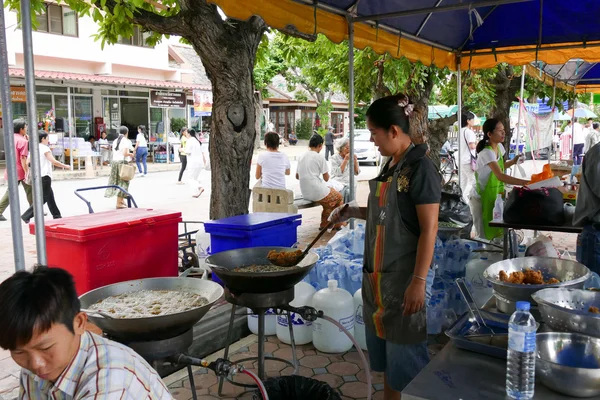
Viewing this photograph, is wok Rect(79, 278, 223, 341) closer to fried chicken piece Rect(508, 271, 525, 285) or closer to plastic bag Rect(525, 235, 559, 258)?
fried chicken piece Rect(508, 271, 525, 285)

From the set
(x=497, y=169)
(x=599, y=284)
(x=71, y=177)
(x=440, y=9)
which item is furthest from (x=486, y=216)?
(x=71, y=177)

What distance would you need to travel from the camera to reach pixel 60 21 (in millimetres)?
18469

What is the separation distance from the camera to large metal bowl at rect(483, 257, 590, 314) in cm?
227

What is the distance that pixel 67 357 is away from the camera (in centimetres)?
142

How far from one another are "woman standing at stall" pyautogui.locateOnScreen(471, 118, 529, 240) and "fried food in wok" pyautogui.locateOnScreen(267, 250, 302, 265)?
3.11 meters

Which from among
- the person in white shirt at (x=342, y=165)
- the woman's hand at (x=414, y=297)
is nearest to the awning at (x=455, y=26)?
the woman's hand at (x=414, y=297)

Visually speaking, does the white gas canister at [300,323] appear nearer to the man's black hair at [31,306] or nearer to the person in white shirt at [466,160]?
the man's black hair at [31,306]

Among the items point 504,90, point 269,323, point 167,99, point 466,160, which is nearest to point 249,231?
point 269,323

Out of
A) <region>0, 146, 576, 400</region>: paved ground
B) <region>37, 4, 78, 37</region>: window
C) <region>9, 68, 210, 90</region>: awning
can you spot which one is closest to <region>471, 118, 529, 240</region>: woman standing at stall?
<region>0, 146, 576, 400</region>: paved ground

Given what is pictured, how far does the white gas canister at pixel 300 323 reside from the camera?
429 cm

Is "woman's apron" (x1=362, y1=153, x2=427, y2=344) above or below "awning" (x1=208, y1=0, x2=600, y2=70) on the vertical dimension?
below

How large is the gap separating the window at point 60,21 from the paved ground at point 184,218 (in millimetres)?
5104

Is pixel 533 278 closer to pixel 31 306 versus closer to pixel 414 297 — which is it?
pixel 414 297

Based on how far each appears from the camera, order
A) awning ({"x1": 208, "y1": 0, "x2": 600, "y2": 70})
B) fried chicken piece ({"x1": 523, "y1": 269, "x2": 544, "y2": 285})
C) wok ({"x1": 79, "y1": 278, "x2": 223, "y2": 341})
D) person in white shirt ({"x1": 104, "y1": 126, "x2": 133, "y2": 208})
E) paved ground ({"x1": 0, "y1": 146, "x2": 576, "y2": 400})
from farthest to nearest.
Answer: person in white shirt ({"x1": 104, "y1": 126, "x2": 133, "y2": 208}) → awning ({"x1": 208, "y1": 0, "x2": 600, "y2": 70}) → paved ground ({"x1": 0, "y1": 146, "x2": 576, "y2": 400}) → fried chicken piece ({"x1": 523, "y1": 269, "x2": 544, "y2": 285}) → wok ({"x1": 79, "y1": 278, "x2": 223, "y2": 341})
